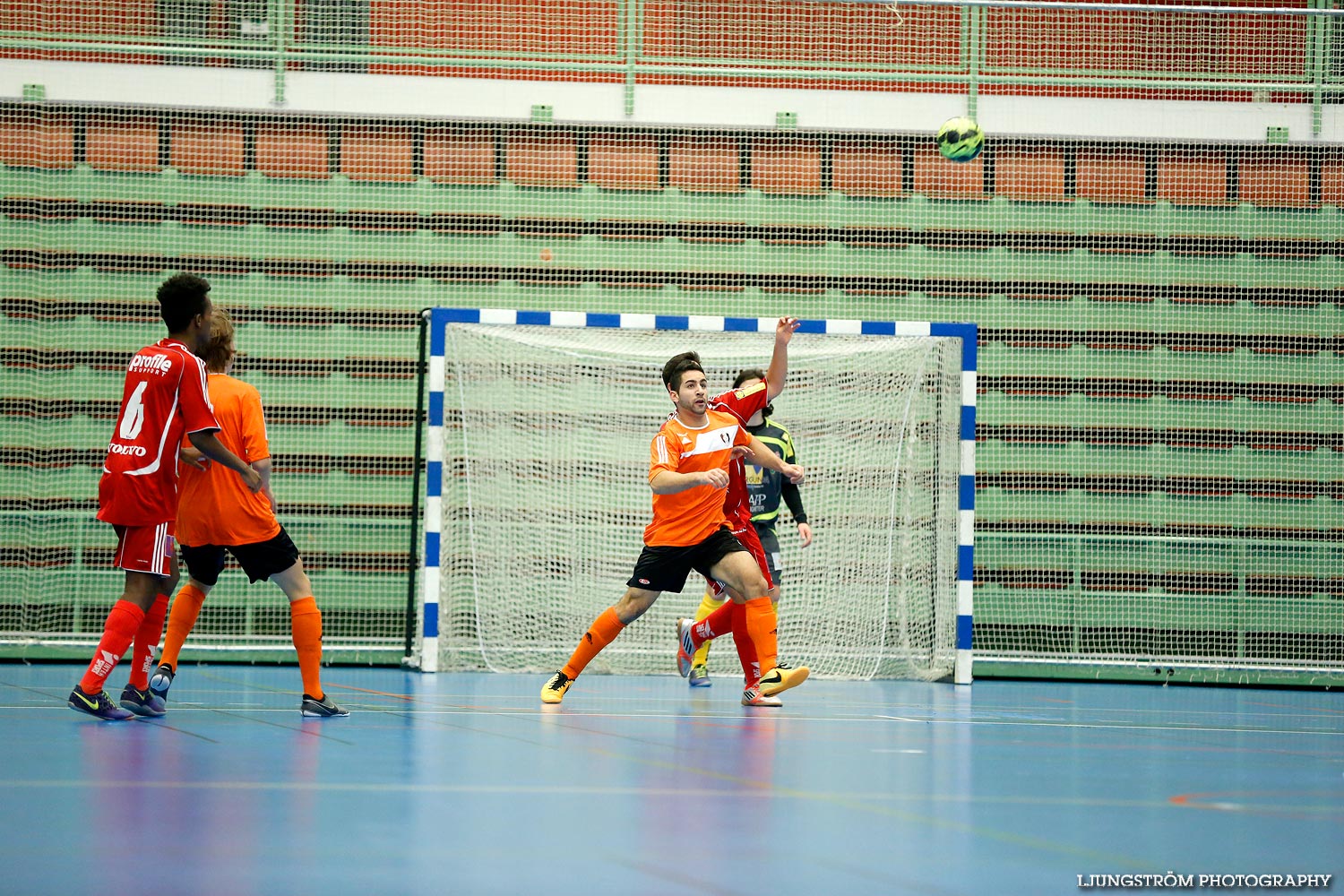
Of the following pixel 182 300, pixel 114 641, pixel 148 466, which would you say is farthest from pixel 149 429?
pixel 114 641

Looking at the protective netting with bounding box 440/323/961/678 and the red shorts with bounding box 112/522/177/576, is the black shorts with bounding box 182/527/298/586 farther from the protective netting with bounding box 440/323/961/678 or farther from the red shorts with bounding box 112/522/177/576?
the protective netting with bounding box 440/323/961/678

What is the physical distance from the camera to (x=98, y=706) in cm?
598

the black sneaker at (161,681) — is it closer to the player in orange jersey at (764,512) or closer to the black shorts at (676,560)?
the black shorts at (676,560)

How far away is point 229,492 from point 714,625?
296 centimetres

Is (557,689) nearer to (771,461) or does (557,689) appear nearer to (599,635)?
(599,635)

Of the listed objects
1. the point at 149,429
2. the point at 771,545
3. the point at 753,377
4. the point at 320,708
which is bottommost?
the point at 320,708

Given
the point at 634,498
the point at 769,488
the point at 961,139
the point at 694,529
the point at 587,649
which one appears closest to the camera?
the point at 694,529

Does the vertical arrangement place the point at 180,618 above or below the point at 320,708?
above

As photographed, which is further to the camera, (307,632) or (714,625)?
(714,625)

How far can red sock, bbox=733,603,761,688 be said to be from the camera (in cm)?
750

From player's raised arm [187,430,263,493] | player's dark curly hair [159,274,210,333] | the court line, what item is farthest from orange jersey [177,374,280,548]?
the court line

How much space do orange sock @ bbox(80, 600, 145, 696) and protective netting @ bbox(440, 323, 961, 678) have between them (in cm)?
443

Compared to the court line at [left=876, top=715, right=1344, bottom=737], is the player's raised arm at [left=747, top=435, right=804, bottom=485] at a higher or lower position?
higher

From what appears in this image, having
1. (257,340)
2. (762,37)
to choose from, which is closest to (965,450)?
(762,37)
